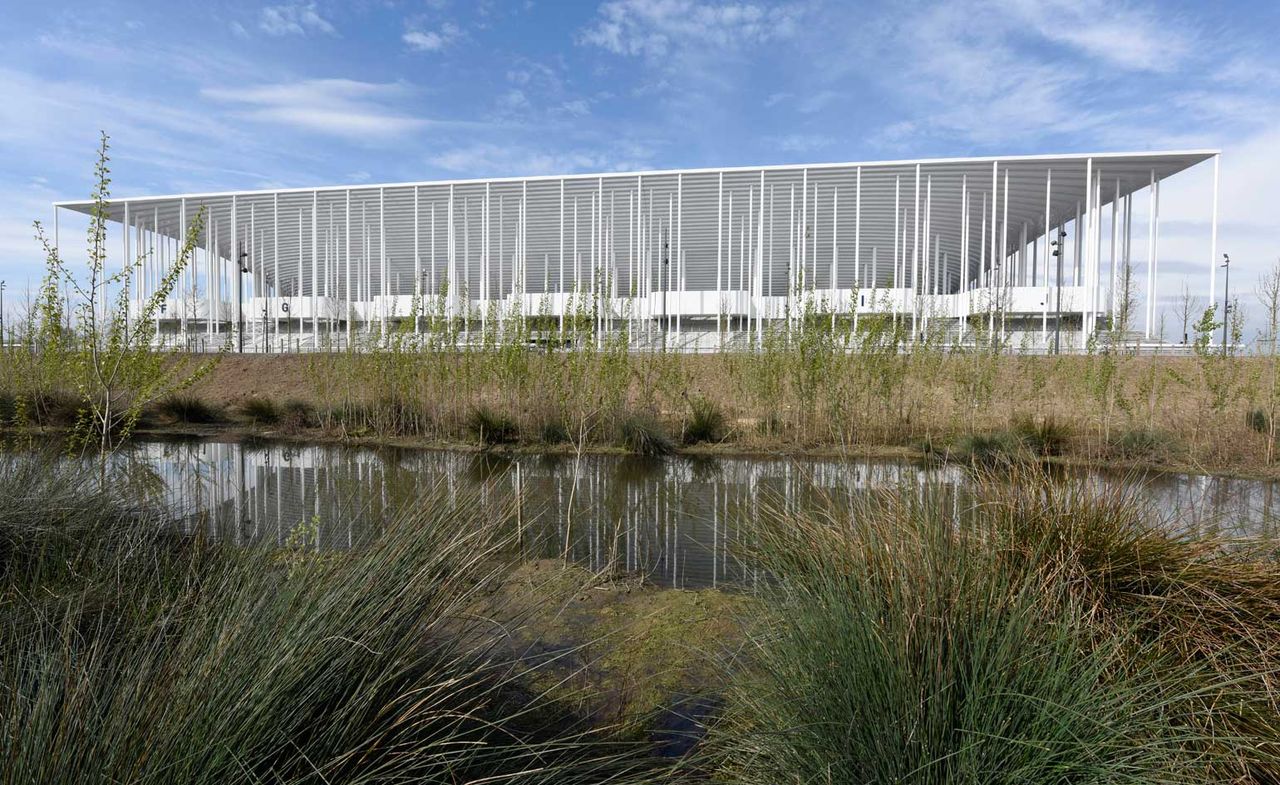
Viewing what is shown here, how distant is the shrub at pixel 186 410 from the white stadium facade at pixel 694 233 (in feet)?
31.6

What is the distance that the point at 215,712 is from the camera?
162 cm

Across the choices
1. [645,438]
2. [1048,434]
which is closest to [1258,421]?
[1048,434]

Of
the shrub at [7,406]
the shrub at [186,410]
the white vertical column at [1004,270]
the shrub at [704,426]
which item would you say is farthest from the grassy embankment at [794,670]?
the shrub at [186,410]

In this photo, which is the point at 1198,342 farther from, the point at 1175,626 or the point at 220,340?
the point at 220,340

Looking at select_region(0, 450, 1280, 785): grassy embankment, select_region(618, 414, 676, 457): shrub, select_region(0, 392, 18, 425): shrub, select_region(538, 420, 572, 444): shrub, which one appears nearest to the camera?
select_region(0, 450, 1280, 785): grassy embankment

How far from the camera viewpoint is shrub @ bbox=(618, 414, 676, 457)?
1294 centimetres

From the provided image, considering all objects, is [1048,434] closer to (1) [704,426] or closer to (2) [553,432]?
(1) [704,426]

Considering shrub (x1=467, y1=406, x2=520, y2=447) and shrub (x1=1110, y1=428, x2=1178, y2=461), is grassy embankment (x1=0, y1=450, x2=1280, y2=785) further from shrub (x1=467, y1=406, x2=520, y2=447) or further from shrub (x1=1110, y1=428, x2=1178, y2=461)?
shrub (x1=467, y1=406, x2=520, y2=447)

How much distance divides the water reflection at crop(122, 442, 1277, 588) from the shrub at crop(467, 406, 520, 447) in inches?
43.9

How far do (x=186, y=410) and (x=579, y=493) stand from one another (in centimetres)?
1197

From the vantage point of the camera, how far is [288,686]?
175 centimetres

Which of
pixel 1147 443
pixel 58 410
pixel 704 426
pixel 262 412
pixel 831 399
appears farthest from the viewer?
pixel 262 412

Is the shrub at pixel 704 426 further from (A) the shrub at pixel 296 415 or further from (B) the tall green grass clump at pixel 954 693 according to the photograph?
(B) the tall green grass clump at pixel 954 693

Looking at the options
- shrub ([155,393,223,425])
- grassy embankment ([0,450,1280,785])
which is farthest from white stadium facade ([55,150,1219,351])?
grassy embankment ([0,450,1280,785])
